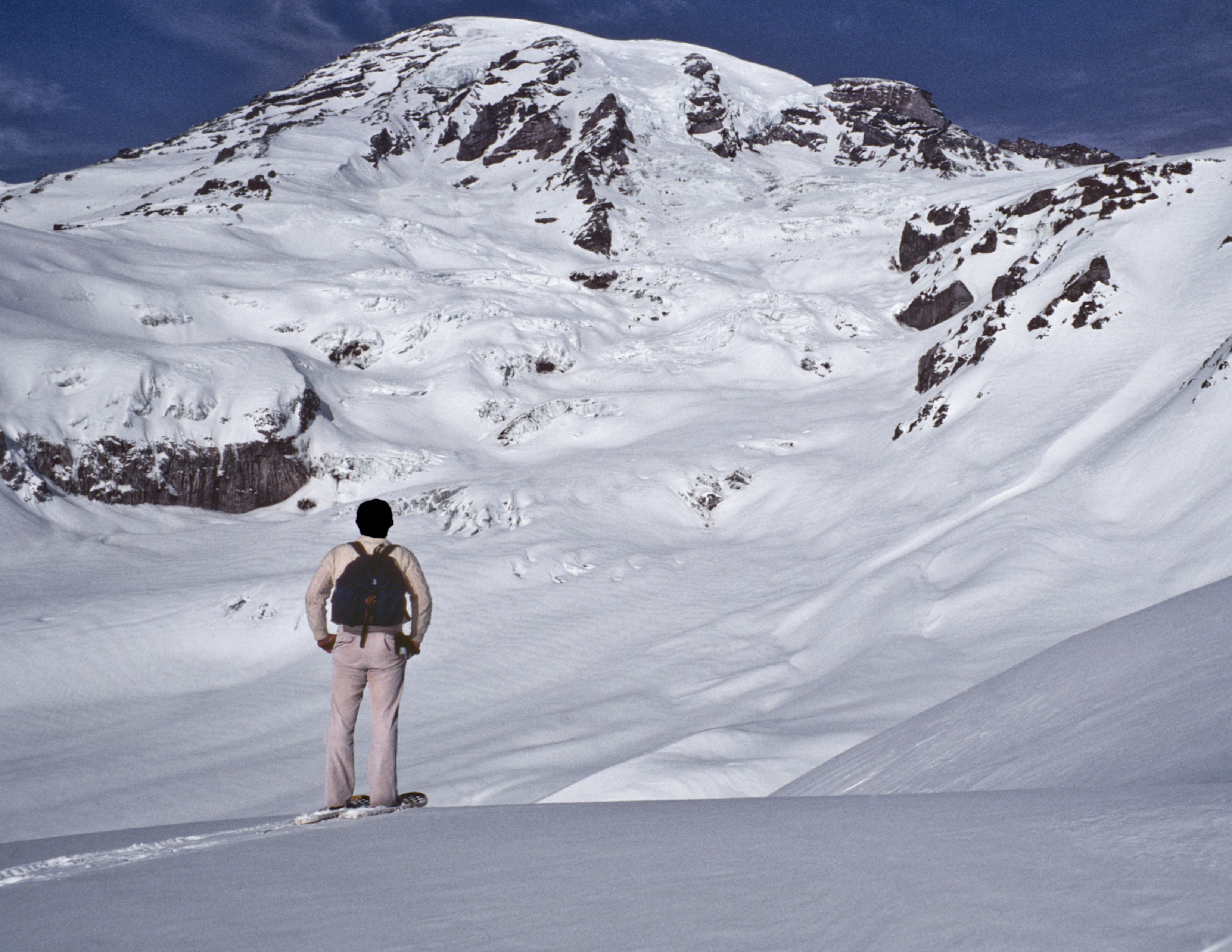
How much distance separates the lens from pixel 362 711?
1936 centimetres

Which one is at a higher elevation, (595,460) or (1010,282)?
(1010,282)

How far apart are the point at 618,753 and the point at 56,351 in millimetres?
31029

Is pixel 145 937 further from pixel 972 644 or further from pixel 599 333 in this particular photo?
pixel 599 333

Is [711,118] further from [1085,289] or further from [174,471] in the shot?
[174,471]

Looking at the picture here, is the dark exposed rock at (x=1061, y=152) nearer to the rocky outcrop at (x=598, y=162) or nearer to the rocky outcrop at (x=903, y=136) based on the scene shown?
the rocky outcrop at (x=903, y=136)

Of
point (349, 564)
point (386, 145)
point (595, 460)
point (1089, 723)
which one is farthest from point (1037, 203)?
point (386, 145)

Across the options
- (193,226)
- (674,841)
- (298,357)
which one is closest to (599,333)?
(298,357)

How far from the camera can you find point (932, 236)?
168ft

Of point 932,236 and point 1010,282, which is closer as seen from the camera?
point 1010,282

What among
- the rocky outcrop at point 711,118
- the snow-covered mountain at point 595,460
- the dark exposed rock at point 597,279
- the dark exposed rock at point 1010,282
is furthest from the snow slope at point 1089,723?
the rocky outcrop at point 711,118

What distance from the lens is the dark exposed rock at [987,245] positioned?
41781mm

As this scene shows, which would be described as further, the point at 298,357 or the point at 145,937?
the point at 298,357

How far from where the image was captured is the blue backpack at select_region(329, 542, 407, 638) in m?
4.92

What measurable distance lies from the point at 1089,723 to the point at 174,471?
36.1 metres
